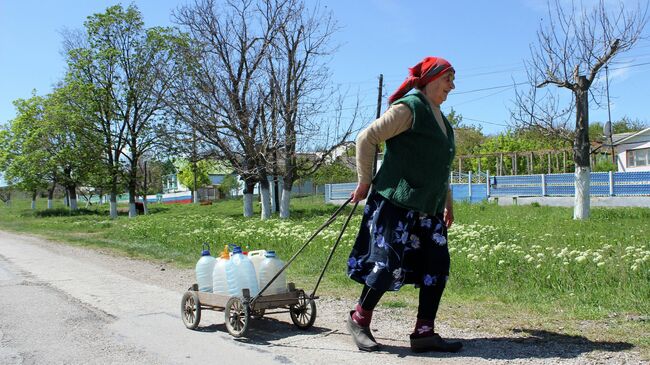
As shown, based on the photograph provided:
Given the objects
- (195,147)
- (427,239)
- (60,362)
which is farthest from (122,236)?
(427,239)

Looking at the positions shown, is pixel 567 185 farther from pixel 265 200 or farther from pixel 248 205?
pixel 248 205

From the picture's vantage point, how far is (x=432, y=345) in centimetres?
448

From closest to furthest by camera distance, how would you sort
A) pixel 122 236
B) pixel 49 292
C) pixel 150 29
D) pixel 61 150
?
1. pixel 49 292
2. pixel 122 236
3. pixel 150 29
4. pixel 61 150

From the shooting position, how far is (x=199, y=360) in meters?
4.58

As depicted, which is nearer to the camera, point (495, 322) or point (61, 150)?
point (495, 322)

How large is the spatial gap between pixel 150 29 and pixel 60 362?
34.5 meters

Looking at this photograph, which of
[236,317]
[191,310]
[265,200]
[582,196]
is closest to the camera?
[236,317]

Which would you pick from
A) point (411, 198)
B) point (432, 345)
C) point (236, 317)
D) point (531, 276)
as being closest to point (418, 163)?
point (411, 198)

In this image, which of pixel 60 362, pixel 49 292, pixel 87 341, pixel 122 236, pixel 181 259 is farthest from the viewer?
pixel 122 236

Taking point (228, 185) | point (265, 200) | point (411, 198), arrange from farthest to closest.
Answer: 1. point (228, 185)
2. point (265, 200)
3. point (411, 198)

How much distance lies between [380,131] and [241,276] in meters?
1.92

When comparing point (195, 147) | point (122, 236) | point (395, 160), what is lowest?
point (122, 236)

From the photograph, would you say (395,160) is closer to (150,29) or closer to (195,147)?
(195,147)

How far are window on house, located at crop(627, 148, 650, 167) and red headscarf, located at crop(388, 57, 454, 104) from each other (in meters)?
40.4
